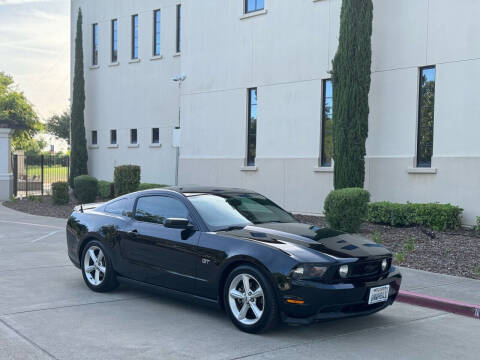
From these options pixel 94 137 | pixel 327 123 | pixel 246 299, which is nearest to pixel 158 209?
pixel 246 299

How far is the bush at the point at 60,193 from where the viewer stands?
21328 mm

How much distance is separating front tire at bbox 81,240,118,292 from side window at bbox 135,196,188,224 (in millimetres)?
762

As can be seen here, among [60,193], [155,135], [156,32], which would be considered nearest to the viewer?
[60,193]

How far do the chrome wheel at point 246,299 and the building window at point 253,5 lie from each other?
1456 centimetres

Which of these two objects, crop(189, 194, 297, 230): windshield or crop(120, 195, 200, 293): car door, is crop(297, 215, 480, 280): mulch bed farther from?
crop(120, 195, 200, 293): car door

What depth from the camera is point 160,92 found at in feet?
82.7

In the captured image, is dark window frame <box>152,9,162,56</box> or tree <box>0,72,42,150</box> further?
tree <box>0,72,42,150</box>

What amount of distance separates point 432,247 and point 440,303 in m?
4.09

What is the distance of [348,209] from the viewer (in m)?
12.0

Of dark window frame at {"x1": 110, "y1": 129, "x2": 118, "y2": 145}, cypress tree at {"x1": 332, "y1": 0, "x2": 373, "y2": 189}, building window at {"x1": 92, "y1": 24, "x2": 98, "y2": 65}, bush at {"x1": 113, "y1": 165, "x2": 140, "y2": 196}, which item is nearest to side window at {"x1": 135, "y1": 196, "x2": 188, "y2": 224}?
cypress tree at {"x1": 332, "y1": 0, "x2": 373, "y2": 189}

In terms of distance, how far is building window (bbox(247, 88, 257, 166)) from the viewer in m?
19.0

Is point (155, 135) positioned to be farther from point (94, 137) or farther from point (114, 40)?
point (114, 40)

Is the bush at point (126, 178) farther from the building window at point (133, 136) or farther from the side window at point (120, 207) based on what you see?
the side window at point (120, 207)

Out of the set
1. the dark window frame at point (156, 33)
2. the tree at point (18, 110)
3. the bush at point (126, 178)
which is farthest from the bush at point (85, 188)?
the tree at point (18, 110)
